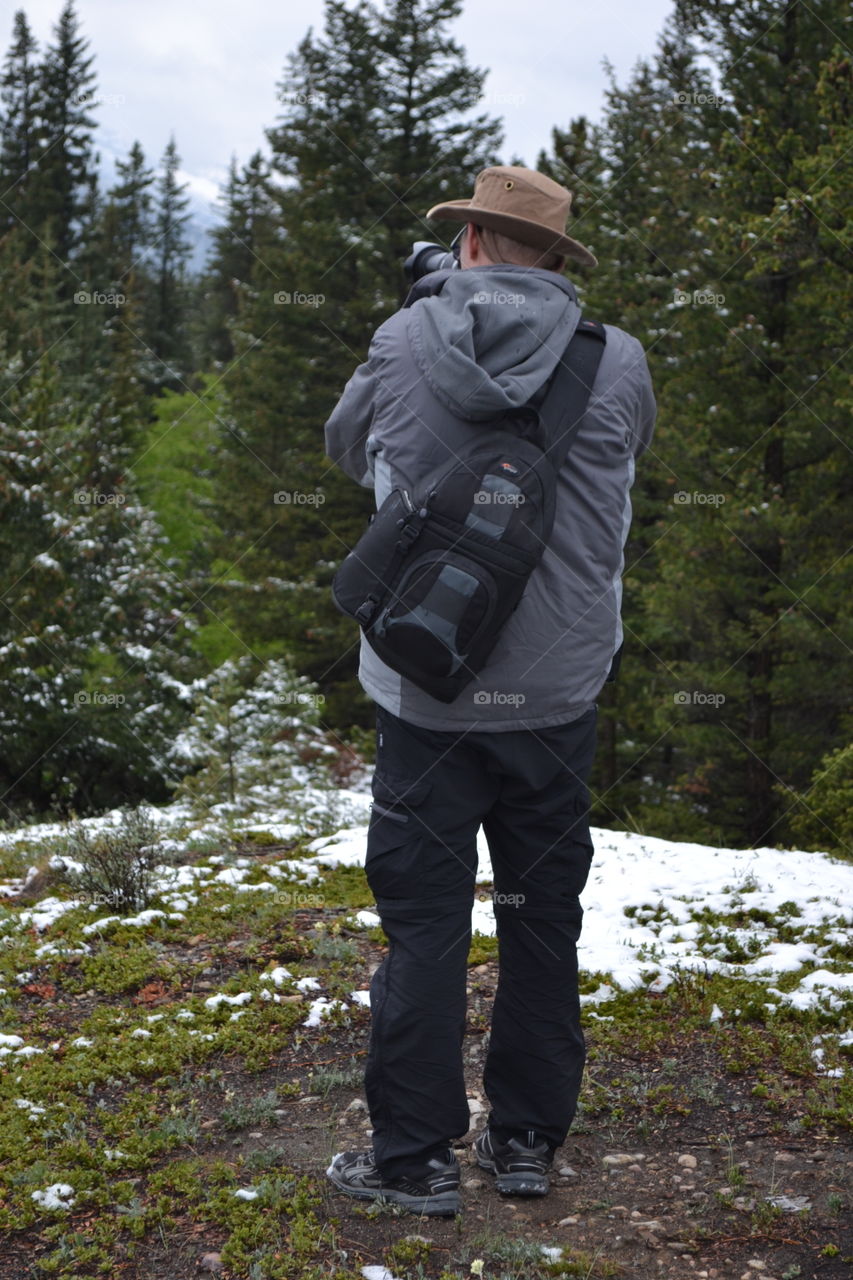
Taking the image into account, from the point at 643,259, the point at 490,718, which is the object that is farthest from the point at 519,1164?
the point at 643,259

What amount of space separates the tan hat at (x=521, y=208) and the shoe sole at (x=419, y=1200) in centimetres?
244

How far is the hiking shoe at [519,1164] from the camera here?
10.4 feet

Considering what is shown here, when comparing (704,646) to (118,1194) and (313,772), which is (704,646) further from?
(118,1194)

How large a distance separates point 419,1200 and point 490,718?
128cm

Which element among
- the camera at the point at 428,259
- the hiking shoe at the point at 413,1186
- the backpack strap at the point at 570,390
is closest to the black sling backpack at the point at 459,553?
the backpack strap at the point at 570,390

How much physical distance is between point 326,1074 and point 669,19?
2146cm

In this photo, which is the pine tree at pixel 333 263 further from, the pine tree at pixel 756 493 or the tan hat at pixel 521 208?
the tan hat at pixel 521 208

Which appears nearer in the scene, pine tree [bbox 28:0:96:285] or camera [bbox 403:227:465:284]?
camera [bbox 403:227:465:284]

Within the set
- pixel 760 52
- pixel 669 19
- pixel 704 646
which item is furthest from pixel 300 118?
pixel 704 646

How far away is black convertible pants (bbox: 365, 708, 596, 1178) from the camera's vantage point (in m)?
2.95

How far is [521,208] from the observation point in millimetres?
2889

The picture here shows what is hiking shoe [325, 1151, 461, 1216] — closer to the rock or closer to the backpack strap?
the rock

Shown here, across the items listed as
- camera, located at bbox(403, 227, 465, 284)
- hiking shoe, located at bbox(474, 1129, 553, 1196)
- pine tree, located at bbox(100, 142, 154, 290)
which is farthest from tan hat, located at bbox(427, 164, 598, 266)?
pine tree, located at bbox(100, 142, 154, 290)

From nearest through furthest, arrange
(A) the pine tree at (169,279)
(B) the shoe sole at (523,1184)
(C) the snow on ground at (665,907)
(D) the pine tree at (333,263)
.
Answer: (B) the shoe sole at (523,1184), (C) the snow on ground at (665,907), (D) the pine tree at (333,263), (A) the pine tree at (169,279)
